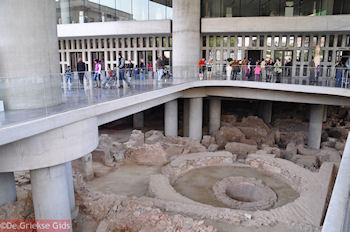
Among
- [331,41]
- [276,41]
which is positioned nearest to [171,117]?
[276,41]

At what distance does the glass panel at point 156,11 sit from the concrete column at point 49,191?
2099cm

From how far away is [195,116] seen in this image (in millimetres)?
22438

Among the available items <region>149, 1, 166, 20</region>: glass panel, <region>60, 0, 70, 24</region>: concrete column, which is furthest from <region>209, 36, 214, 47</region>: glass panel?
<region>60, 0, 70, 24</region>: concrete column

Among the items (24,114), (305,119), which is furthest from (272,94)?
(24,114)

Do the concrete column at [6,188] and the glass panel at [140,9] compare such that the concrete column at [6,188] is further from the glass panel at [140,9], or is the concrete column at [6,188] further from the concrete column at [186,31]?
the glass panel at [140,9]

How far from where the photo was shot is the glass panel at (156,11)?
26109 mm

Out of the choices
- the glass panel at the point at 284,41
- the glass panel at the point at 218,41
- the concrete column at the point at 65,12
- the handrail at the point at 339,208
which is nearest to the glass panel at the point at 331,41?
the glass panel at the point at 284,41

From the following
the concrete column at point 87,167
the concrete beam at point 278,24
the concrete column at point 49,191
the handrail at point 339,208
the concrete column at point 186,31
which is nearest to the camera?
the handrail at point 339,208

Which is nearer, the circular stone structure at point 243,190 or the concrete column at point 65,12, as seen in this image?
the circular stone structure at point 243,190

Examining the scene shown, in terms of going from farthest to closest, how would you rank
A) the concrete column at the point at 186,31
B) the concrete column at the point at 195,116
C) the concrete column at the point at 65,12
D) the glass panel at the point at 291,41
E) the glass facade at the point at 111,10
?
the concrete column at the point at 65,12 < the glass facade at the point at 111,10 < the glass panel at the point at 291,41 < the concrete column at the point at 186,31 < the concrete column at the point at 195,116

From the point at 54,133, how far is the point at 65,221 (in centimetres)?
265

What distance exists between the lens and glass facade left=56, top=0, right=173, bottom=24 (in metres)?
26.7

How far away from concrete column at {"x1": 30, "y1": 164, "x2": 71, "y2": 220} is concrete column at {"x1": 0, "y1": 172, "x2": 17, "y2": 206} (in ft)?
4.32

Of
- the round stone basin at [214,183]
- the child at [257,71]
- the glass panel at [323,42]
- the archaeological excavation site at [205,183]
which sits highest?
the glass panel at [323,42]
